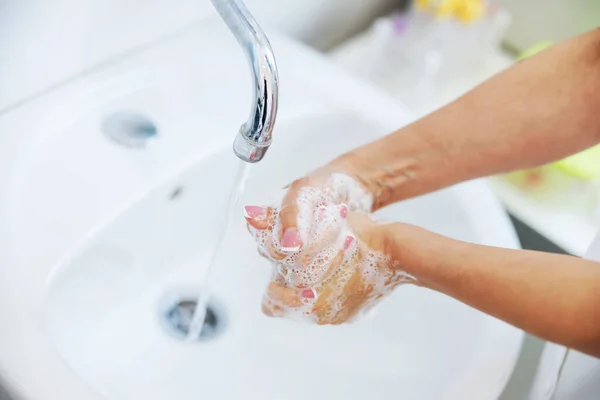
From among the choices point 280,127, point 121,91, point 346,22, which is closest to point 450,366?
point 280,127

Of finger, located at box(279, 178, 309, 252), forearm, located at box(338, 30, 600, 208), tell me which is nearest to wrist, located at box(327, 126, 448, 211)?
forearm, located at box(338, 30, 600, 208)

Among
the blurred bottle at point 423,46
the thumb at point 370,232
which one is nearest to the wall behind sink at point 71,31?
the blurred bottle at point 423,46

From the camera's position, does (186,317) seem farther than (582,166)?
No

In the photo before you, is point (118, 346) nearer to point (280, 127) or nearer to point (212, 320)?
point (212, 320)

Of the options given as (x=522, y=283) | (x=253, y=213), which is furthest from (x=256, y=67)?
(x=522, y=283)

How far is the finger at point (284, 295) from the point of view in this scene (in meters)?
0.60

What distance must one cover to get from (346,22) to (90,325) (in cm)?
59

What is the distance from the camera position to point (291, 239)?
564 millimetres

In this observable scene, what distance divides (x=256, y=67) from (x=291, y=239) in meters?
0.14

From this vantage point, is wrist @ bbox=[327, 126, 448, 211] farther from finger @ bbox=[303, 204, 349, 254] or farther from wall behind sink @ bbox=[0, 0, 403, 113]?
wall behind sink @ bbox=[0, 0, 403, 113]

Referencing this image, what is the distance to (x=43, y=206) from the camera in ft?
1.99

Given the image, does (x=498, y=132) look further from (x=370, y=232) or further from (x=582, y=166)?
(x=582, y=166)

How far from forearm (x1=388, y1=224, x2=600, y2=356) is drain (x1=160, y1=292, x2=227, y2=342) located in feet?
0.86

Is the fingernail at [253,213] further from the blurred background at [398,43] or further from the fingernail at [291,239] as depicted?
the blurred background at [398,43]
